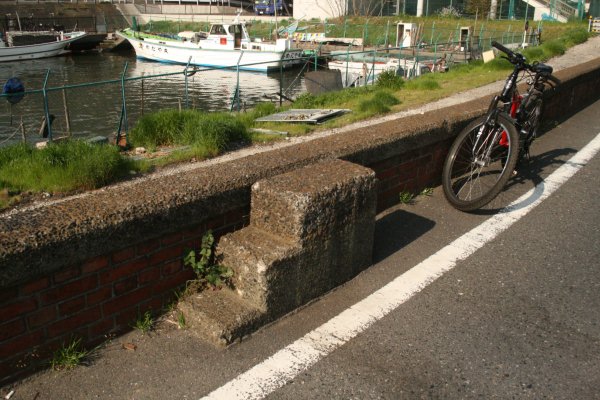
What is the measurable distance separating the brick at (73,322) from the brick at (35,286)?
23 cm

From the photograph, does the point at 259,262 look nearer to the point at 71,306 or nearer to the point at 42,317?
the point at 71,306

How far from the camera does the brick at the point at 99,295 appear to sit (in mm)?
2994

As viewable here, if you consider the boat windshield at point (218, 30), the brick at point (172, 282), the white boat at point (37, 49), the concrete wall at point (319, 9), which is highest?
the concrete wall at point (319, 9)

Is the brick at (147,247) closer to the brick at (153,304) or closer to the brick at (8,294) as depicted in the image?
the brick at (153,304)

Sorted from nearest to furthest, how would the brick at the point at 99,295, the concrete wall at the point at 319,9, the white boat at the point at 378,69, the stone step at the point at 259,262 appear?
1. the brick at the point at 99,295
2. the stone step at the point at 259,262
3. the white boat at the point at 378,69
4. the concrete wall at the point at 319,9

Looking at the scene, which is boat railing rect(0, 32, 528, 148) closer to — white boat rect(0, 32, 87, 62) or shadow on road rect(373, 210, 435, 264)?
shadow on road rect(373, 210, 435, 264)

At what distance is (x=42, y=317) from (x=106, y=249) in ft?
1.42

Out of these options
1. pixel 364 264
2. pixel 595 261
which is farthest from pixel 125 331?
pixel 595 261

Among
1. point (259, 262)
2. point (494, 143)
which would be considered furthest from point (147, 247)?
point (494, 143)

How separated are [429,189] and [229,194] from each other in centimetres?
270

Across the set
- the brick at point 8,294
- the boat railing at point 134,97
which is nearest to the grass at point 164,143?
the boat railing at point 134,97

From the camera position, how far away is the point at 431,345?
3.19 m

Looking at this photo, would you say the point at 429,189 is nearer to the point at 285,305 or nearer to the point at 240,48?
the point at 285,305

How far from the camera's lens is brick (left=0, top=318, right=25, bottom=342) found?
8.73 ft
